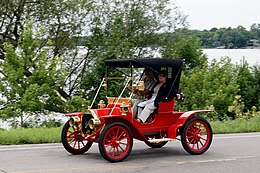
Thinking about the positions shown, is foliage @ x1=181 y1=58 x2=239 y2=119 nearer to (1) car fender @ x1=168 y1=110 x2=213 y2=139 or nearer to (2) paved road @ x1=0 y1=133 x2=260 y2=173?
(2) paved road @ x1=0 y1=133 x2=260 y2=173

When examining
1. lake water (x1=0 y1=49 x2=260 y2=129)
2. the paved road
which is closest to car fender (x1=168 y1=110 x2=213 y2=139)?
the paved road

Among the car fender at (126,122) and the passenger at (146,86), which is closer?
the car fender at (126,122)

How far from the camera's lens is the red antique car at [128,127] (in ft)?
35.6

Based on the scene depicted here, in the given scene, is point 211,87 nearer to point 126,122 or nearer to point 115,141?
point 126,122

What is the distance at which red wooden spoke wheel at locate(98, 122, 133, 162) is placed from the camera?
34.8 feet

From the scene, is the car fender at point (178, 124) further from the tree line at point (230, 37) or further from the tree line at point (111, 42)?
the tree line at point (230, 37)

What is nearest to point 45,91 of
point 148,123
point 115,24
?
point 115,24

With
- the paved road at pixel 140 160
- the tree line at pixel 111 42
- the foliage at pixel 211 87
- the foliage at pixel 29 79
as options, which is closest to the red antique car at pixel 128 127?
the paved road at pixel 140 160

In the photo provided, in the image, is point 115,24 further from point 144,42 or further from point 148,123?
point 148,123

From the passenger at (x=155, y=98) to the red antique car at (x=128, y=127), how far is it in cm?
11

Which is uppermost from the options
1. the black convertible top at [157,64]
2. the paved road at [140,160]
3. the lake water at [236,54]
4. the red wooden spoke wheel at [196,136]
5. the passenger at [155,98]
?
the lake water at [236,54]

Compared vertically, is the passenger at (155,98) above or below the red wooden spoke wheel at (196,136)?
above

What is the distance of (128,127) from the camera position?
1105 centimetres

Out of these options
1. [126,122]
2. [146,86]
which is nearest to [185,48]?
[146,86]
